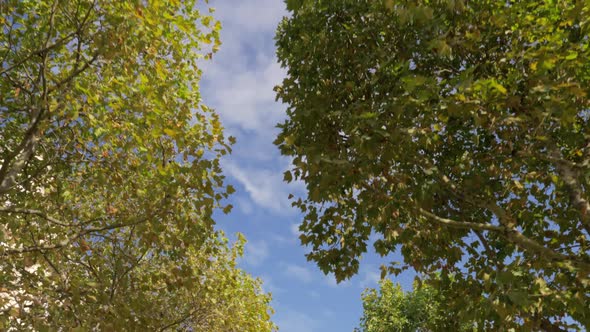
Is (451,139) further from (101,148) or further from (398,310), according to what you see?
(398,310)

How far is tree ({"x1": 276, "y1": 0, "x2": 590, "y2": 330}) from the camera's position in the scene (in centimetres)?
688

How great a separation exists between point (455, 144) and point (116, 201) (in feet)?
28.4

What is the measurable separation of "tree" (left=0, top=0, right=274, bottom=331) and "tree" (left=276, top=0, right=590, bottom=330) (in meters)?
2.31

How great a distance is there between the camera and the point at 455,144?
10211mm

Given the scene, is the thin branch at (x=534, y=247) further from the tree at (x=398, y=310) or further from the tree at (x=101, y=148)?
the tree at (x=398, y=310)

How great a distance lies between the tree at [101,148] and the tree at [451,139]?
2.31 metres

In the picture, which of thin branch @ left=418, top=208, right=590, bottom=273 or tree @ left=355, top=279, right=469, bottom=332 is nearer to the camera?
thin branch @ left=418, top=208, right=590, bottom=273

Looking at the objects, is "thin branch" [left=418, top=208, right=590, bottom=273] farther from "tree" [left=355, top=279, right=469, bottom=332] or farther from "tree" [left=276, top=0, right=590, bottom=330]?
"tree" [left=355, top=279, right=469, bottom=332]

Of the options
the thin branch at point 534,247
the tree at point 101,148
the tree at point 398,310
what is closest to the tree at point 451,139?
the thin branch at point 534,247

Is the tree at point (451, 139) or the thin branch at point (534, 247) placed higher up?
the tree at point (451, 139)

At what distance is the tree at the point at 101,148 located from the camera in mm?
7340

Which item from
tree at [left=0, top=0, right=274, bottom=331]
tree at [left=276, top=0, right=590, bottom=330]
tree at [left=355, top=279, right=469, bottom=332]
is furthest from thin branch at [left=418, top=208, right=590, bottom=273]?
tree at [left=355, top=279, right=469, bottom=332]

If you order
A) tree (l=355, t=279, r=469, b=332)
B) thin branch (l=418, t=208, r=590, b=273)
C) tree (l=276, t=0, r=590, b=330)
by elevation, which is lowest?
thin branch (l=418, t=208, r=590, b=273)

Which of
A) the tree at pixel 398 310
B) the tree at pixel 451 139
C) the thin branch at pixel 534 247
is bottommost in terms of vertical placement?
the thin branch at pixel 534 247
